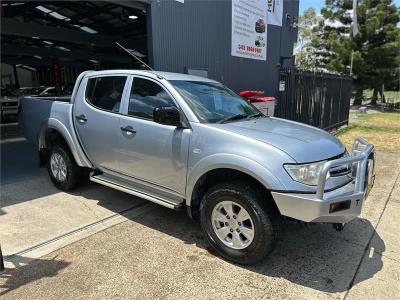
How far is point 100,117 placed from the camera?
16.2 feet

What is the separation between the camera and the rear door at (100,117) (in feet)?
15.8

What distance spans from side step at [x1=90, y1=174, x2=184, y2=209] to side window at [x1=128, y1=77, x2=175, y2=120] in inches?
36.3

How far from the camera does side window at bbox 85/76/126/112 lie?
4879 mm

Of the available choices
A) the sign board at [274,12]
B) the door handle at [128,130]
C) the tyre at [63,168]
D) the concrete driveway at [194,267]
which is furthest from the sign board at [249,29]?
the concrete driveway at [194,267]

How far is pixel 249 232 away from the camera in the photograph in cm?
361

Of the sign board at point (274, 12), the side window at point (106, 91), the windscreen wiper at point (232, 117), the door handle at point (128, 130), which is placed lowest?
the door handle at point (128, 130)

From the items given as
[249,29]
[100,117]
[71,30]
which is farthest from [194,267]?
[71,30]

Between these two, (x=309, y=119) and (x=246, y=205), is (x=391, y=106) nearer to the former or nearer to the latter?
(x=309, y=119)

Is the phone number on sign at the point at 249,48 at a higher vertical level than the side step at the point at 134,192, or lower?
higher

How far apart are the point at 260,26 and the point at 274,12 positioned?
1207mm

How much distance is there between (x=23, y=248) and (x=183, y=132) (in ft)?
6.95

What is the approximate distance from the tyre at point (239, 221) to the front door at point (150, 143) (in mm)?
499

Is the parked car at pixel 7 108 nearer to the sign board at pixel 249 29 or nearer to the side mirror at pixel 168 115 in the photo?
the sign board at pixel 249 29

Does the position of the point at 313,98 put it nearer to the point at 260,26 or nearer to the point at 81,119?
the point at 260,26
